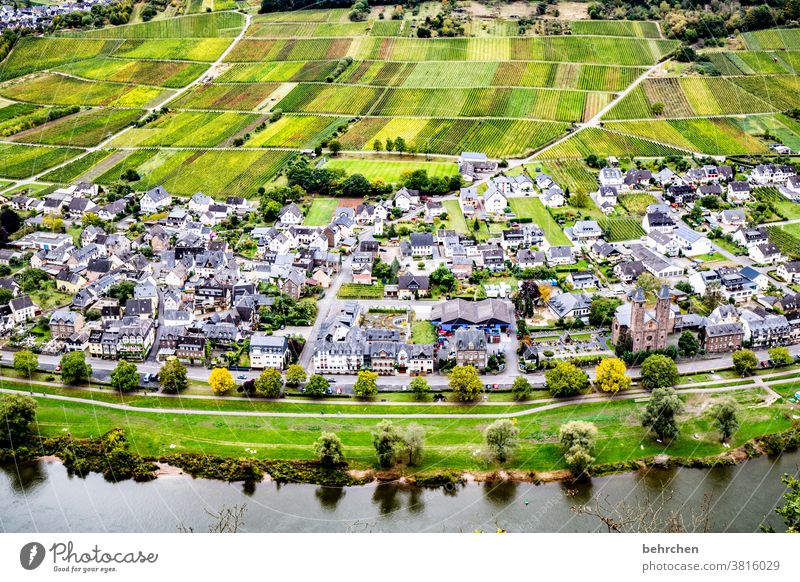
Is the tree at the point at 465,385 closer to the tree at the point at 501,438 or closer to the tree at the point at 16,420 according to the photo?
the tree at the point at 501,438

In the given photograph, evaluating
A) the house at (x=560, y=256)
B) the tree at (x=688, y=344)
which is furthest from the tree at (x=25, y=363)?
the tree at (x=688, y=344)

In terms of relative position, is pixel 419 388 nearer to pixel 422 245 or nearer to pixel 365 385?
pixel 365 385

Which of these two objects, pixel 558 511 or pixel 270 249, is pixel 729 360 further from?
pixel 270 249

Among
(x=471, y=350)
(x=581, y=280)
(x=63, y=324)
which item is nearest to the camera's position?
(x=471, y=350)

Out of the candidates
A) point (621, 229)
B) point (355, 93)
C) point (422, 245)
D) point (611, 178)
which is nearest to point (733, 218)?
point (621, 229)

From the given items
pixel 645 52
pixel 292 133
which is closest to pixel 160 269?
pixel 292 133

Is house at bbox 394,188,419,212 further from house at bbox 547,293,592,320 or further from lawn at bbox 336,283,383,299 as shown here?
house at bbox 547,293,592,320
